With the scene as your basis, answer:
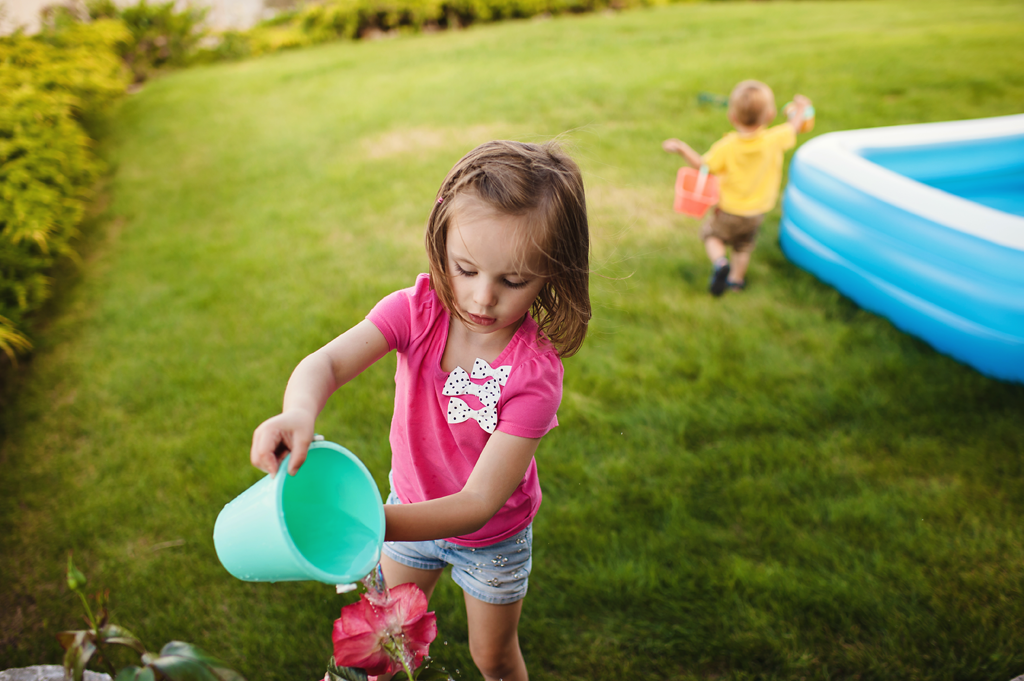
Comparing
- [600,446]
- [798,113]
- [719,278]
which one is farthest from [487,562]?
[798,113]

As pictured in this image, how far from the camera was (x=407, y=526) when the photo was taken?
3.01 feet

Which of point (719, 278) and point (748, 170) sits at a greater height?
point (748, 170)

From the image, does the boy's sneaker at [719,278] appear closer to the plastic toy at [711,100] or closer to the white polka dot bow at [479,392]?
the white polka dot bow at [479,392]

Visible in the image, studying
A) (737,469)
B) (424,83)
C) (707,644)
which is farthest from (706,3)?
(707,644)

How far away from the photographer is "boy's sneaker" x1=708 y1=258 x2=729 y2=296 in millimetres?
3545

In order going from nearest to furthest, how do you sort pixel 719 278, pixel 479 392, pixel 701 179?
pixel 479 392 → pixel 719 278 → pixel 701 179

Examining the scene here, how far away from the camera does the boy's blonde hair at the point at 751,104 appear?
145 inches

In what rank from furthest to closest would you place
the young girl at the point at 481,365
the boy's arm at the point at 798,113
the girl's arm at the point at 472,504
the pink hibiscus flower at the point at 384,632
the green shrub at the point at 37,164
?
the boy's arm at the point at 798,113
the green shrub at the point at 37,164
the young girl at the point at 481,365
the girl's arm at the point at 472,504
the pink hibiscus flower at the point at 384,632

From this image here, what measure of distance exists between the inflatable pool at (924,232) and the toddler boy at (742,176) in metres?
0.29

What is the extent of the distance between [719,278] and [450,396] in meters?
2.63

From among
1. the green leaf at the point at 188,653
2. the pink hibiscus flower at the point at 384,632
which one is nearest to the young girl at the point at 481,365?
the pink hibiscus flower at the point at 384,632

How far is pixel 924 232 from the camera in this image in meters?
3.18

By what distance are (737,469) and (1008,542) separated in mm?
854

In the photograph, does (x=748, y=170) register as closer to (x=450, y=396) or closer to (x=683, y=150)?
(x=683, y=150)
